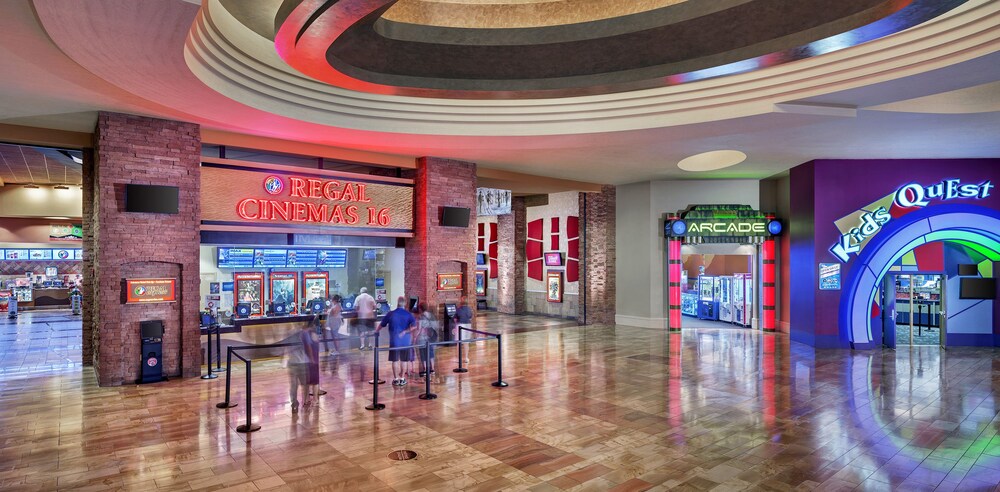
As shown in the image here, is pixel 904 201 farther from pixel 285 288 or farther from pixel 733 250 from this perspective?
pixel 285 288

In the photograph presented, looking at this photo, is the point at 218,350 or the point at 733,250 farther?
the point at 733,250

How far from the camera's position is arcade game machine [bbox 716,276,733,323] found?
→ 17.4 m

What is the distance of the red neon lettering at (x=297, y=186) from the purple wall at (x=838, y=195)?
36.9 ft

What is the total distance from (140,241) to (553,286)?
1250 centimetres

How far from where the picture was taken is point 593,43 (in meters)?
8.12

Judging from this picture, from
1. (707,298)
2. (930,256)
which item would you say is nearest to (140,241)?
(707,298)

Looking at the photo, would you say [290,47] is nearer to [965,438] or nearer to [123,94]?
[123,94]

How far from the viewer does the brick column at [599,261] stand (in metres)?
17.0

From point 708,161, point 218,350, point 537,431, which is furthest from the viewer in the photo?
point 708,161

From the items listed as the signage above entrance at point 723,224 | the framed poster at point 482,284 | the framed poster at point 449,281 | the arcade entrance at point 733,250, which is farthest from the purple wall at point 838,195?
the framed poster at point 482,284

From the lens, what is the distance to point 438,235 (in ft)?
40.5

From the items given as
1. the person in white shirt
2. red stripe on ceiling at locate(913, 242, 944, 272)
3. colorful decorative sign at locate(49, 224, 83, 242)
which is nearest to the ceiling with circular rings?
the person in white shirt

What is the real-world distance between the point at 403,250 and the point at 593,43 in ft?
21.8

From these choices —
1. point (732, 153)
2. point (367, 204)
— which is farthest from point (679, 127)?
point (367, 204)
